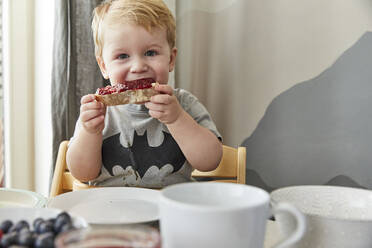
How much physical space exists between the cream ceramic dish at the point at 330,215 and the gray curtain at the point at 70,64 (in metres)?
1.11

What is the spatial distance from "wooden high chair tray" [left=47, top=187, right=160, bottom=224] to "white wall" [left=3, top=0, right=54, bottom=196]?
42.1 inches

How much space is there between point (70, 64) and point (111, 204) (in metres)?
0.98

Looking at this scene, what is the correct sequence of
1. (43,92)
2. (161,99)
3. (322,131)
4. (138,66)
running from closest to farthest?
1. (161,99)
2. (138,66)
3. (322,131)
4. (43,92)

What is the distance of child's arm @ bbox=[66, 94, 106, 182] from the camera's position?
2.70 ft

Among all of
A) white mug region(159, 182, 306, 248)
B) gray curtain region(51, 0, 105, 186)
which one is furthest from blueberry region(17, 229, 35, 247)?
gray curtain region(51, 0, 105, 186)

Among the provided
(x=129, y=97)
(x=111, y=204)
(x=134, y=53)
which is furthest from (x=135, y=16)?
(x=111, y=204)

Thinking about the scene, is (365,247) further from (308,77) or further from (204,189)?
(308,77)

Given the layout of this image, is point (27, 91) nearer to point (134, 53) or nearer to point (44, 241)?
point (134, 53)

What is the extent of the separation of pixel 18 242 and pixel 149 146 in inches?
24.8

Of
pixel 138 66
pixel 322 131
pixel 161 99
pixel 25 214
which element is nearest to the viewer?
pixel 25 214

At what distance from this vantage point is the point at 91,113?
813 mm

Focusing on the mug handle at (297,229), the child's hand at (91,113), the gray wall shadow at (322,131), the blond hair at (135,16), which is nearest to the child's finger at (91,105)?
the child's hand at (91,113)

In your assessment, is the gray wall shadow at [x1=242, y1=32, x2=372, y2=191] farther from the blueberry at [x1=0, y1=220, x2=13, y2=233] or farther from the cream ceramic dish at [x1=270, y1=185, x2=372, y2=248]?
the blueberry at [x1=0, y1=220, x2=13, y2=233]

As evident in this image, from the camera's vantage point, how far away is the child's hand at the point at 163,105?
31.4 inches
